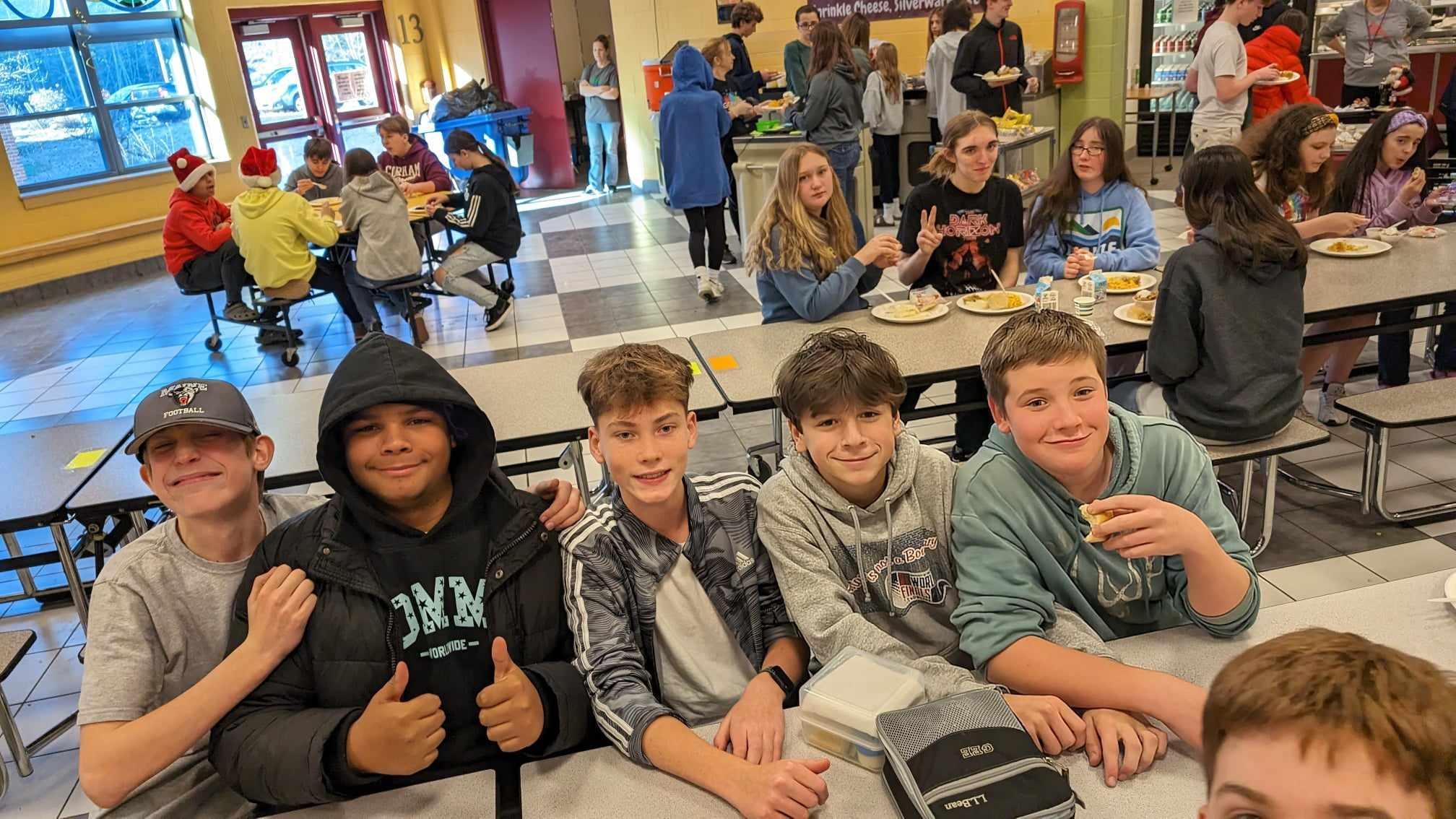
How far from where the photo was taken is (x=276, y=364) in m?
6.28

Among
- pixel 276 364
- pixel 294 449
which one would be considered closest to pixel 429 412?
pixel 294 449

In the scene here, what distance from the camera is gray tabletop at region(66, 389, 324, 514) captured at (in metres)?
2.65

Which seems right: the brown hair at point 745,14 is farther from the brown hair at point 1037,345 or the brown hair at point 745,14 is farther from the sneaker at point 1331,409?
the brown hair at point 1037,345

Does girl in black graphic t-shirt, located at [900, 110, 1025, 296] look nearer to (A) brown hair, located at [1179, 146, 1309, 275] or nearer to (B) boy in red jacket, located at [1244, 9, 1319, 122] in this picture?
(A) brown hair, located at [1179, 146, 1309, 275]

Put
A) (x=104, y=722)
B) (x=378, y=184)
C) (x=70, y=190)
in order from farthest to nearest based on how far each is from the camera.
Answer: (x=70, y=190), (x=378, y=184), (x=104, y=722)

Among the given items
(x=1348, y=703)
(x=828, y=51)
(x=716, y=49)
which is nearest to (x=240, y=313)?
(x=828, y=51)

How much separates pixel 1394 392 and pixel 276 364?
5.95 meters

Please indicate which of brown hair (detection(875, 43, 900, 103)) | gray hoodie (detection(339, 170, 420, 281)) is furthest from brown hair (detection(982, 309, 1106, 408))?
brown hair (detection(875, 43, 900, 103))

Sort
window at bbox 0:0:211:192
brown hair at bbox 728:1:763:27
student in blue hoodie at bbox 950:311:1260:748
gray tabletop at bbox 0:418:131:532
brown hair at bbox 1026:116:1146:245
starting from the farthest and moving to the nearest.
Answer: window at bbox 0:0:211:192 → brown hair at bbox 728:1:763:27 → brown hair at bbox 1026:116:1146:245 → gray tabletop at bbox 0:418:131:532 → student in blue hoodie at bbox 950:311:1260:748

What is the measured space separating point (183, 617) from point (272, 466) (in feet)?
3.87

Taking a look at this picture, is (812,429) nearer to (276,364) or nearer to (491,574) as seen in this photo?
(491,574)

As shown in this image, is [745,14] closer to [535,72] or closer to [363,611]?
[535,72]

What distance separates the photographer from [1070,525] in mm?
1678

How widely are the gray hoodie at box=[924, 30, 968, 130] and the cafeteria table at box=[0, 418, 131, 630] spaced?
20.6ft
